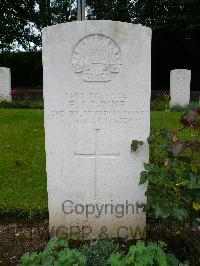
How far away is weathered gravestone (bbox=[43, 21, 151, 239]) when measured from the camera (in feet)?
10.2

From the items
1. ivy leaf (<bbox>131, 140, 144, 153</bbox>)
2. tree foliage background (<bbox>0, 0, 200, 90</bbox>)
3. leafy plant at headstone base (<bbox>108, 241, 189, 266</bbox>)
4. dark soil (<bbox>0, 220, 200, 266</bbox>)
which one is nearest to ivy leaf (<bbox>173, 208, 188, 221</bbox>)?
leafy plant at headstone base (<bbox>108, 241, 189, 266</bbox>)

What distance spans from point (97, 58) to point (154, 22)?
667 inches

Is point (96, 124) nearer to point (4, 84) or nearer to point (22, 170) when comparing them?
point (22, 170)

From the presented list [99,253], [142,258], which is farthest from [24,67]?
[142,258]

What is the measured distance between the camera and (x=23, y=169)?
5238mm

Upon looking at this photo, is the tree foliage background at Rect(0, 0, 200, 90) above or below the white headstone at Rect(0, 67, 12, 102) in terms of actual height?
above

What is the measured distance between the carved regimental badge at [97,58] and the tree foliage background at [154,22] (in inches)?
636

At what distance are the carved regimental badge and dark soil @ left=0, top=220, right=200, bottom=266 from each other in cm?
137

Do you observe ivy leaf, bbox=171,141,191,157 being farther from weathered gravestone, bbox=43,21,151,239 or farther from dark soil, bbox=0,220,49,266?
dark soil, bbox=0,220,49,266

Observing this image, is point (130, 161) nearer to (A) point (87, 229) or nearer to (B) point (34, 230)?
(A) point (87, 229)

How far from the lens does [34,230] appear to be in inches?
142

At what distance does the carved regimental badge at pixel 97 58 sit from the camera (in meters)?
3.12

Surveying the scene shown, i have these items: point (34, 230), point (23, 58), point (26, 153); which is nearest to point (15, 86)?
point (23, 58)

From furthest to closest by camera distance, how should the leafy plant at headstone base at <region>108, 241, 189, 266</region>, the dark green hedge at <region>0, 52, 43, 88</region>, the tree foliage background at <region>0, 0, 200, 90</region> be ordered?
the dark green hedge at <region>0, 52, 43, 88</region> → the tree foliage background at <region>0, 0, 200, 90</region> → the leafy plant at headstone base at <region>108, 241, 189, 266</region>
